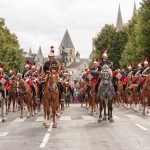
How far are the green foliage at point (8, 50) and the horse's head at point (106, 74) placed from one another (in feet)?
178

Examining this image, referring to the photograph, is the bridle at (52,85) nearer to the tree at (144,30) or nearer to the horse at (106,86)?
the horse at (106,86)

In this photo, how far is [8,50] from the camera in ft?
259

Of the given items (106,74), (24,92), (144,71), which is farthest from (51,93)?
(144,71)

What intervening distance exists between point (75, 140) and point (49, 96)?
500 cm

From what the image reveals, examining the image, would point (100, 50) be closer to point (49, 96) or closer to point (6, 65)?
point (6, 65)

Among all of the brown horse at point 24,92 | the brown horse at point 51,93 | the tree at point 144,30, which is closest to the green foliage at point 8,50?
the tree at point 144,30

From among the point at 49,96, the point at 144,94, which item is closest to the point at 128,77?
the point at 144,94

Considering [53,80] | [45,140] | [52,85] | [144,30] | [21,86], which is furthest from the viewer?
[144,30]

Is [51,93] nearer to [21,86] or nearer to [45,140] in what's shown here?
[45,140]

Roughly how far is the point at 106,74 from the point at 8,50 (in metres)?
58.6

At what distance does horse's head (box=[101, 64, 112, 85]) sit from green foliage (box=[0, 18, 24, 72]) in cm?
5441

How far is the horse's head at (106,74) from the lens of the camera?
21406 mm

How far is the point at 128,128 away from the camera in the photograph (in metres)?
19.1

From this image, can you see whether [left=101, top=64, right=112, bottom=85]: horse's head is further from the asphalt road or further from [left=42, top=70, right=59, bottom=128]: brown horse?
[left=42, top=70, right=59, bottom=128]: brown horse
